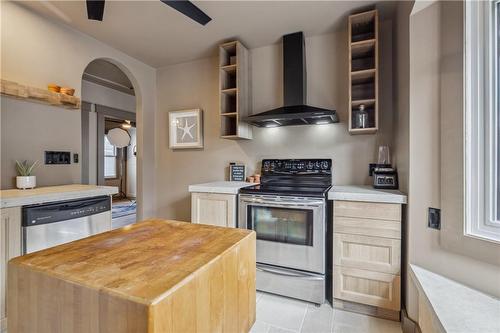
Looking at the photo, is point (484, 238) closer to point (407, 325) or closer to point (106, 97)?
point (407, 325)

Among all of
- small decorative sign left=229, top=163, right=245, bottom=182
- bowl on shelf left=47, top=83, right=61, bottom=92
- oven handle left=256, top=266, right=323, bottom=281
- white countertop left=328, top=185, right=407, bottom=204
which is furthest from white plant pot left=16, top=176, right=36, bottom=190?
white countertop left=328, top=185, right=407, bottom=204

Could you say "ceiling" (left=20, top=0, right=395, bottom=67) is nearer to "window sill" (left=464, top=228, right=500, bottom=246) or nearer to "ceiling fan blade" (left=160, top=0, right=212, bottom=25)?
"ceiling fan blade" (left=160, top=0, right=212, bottom=25)

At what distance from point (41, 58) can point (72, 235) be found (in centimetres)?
173

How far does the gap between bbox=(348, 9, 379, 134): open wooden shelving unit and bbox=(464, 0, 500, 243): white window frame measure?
952 mm

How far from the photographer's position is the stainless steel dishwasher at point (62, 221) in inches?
68.0

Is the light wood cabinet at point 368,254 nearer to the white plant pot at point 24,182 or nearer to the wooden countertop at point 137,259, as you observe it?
the wooden countertop at point 137,259


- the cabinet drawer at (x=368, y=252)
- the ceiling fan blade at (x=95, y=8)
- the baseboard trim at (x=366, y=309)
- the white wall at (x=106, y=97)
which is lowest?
the baseboard trim at (x=366, y=309)

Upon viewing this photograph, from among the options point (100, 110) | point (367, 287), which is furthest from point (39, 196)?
point (100, 110)

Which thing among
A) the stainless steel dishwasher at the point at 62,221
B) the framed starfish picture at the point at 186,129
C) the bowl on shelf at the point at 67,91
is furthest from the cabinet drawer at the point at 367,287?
the bowl on shelf at the point at 67,91

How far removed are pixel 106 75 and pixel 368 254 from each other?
472 centimetres

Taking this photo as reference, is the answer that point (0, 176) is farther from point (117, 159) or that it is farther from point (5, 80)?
point (117, 159)

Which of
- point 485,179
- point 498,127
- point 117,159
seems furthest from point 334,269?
point 117,159

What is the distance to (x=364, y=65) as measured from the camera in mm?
2543

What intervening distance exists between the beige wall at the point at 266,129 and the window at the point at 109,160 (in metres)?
5.01
